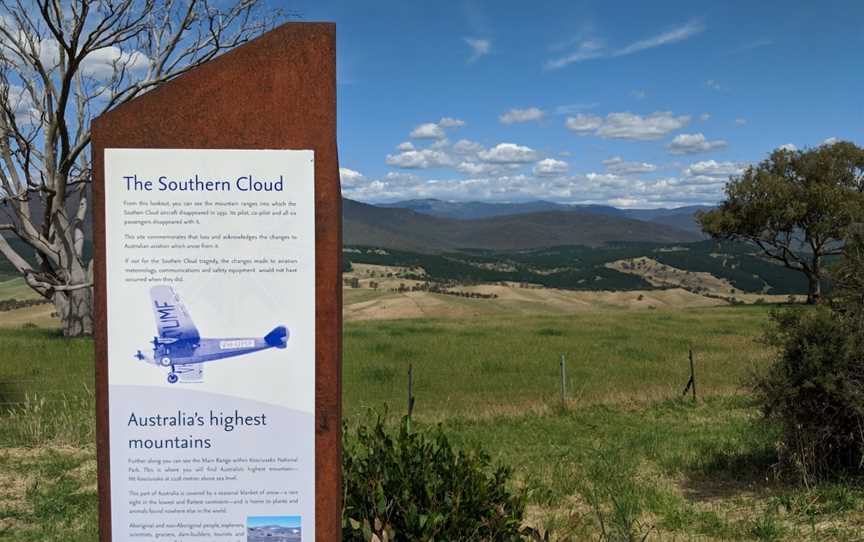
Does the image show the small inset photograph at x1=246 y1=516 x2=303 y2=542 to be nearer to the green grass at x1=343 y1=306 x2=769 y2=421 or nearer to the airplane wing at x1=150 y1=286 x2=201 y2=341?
the airplane wing at x1=150 y1=286 x2=201 y2=341

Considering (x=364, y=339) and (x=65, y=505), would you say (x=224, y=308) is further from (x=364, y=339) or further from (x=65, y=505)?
(x=364, y=339)

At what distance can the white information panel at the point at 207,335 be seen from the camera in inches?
165

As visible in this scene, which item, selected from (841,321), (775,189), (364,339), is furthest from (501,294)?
(841,321)

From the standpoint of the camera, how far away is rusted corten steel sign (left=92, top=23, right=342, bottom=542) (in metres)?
4.17

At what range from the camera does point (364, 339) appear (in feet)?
90.2

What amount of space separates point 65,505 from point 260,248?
548 cm

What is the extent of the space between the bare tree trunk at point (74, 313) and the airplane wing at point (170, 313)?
25.2 meters

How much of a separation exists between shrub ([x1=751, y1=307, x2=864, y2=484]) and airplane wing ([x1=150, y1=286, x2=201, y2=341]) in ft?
22.6

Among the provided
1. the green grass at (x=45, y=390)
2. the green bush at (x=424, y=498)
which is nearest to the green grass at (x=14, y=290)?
the green grass at (x=45, y=390)

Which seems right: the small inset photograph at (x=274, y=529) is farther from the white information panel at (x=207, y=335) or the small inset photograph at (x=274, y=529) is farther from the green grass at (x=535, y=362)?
the green grass at (x=535, y=362)

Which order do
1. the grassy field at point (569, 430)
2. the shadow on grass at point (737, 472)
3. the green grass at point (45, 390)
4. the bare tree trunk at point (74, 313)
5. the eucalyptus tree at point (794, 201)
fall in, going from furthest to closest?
the eucalyptus tree at point (794, 201) < the bare tree trunk at point (74, 313) < the green grass at point (45, 390) < the shadow on grass at point (737, 472) < the grassy field at point (569, 430)

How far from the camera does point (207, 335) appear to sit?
420 centimetres

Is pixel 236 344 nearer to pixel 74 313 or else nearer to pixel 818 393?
pixel 818 393

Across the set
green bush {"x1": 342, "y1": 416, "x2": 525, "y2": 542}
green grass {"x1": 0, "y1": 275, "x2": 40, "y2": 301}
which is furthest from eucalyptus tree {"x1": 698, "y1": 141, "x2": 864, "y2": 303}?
green grass {"x1": 0, "y1": 275, "x2": 40, "y2": 301}
